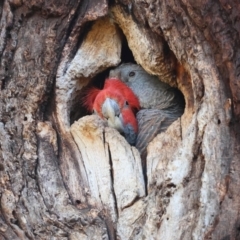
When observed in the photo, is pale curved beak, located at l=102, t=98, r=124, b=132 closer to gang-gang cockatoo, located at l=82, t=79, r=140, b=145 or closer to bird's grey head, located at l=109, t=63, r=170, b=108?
gang-gang cockatoo, located at l=82, t=79, r=140, b=145

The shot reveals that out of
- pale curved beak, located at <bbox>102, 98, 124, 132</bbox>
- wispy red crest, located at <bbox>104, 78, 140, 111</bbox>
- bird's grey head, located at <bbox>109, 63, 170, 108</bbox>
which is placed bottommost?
pale curved beak, located at <bbox>102, 98, 124, 132</bbox>

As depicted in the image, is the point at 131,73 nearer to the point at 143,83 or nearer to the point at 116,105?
the point at 143,83

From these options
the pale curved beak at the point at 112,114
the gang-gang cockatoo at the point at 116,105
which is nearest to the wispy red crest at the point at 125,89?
the gang-gang cockatoo at the point at 116,105

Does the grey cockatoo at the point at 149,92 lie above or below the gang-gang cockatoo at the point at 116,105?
above

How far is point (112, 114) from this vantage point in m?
2.76

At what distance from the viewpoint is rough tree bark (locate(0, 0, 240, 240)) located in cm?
208

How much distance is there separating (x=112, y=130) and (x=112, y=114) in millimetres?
212

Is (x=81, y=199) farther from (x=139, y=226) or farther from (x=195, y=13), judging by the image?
(x=195, y=13)

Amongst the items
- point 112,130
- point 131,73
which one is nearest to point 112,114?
point 112,130

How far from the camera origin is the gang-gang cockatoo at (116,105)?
278 cm

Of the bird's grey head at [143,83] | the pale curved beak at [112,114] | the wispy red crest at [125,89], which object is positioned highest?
the bird's grey head at [143,83]

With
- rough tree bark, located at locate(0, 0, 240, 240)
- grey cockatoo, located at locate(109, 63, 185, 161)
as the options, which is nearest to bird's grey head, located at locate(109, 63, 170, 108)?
grey cockatoo, located at locate(109, 63, 185, 161)

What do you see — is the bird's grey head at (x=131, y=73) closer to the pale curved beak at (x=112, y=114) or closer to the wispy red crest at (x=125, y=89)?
the wispy red crest at (x=125, y=89)

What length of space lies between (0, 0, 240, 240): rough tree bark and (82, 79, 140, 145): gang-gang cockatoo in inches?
3.1
